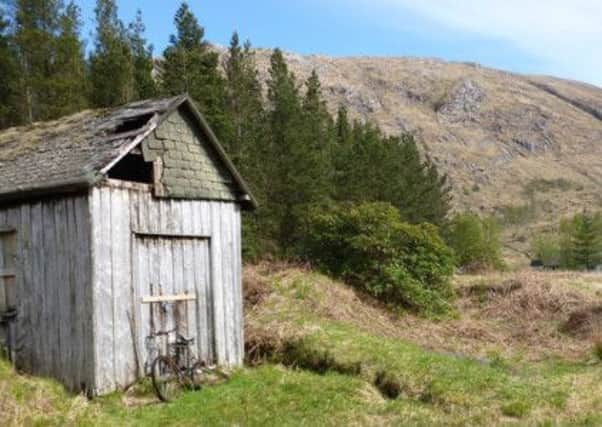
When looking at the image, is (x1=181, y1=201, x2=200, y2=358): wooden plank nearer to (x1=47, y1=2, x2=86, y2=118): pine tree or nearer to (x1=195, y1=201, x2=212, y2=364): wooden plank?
(x1=195, y1=201, x2=212, y2=364): wooden plank

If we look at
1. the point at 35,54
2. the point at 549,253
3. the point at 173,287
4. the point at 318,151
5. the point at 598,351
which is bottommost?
the point at 549,253

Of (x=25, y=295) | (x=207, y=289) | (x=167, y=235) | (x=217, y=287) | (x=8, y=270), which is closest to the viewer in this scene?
(x=25, y=295)

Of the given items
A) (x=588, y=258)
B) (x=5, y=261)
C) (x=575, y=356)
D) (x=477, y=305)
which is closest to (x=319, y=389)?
(x=5, y=261)

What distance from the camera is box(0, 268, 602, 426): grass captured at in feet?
33.7

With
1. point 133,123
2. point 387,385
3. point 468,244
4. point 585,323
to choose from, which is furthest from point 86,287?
point 468,244

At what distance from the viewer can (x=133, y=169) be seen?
13.5 meters

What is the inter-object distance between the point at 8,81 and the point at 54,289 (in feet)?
70.0

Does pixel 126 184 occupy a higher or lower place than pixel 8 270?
higher

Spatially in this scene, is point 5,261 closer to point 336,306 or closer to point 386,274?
point 336,306

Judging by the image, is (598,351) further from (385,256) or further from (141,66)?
(141,66)

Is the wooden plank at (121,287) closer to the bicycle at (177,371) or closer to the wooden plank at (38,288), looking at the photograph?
the bicycle at (177,371)

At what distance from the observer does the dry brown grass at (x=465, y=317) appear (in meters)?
17.3

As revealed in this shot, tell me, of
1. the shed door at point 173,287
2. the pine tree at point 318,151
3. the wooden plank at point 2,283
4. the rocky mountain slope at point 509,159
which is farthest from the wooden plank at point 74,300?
the rocky mountain slope at point 509,159

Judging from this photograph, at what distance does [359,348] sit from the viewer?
14.4 meters
